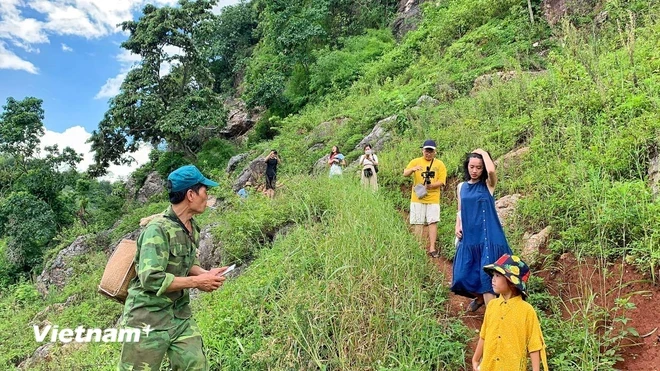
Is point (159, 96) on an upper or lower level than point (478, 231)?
upper

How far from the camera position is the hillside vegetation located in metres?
2.88

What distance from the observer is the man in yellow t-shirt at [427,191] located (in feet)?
16.2

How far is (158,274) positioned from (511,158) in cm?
469

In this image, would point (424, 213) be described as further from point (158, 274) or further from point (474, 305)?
point (158, 274)

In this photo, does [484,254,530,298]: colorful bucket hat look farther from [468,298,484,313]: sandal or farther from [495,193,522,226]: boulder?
[495,193,522,226]: boulder

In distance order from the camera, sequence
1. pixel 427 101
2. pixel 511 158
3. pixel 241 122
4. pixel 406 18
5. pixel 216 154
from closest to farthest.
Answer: pixel 511 158 < pixel 427 101 < pixel 406 18 < pixel 216 154 < pixel 241 122

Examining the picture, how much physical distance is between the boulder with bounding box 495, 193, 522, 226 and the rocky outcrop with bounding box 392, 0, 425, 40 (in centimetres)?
1417

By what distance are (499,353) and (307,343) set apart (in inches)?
46.6

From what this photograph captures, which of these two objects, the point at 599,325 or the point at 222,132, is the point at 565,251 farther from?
the point at 222,132

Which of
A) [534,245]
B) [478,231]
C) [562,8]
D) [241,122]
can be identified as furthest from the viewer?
[241,122]

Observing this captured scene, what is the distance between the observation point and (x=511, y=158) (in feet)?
18.1

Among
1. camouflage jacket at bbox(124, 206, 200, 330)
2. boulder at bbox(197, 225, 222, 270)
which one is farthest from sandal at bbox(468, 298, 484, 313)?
boulder at bbox(197, 225, 222, 270)

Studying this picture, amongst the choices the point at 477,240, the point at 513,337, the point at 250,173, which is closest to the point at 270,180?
the point at 250,173

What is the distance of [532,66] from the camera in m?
9.05
